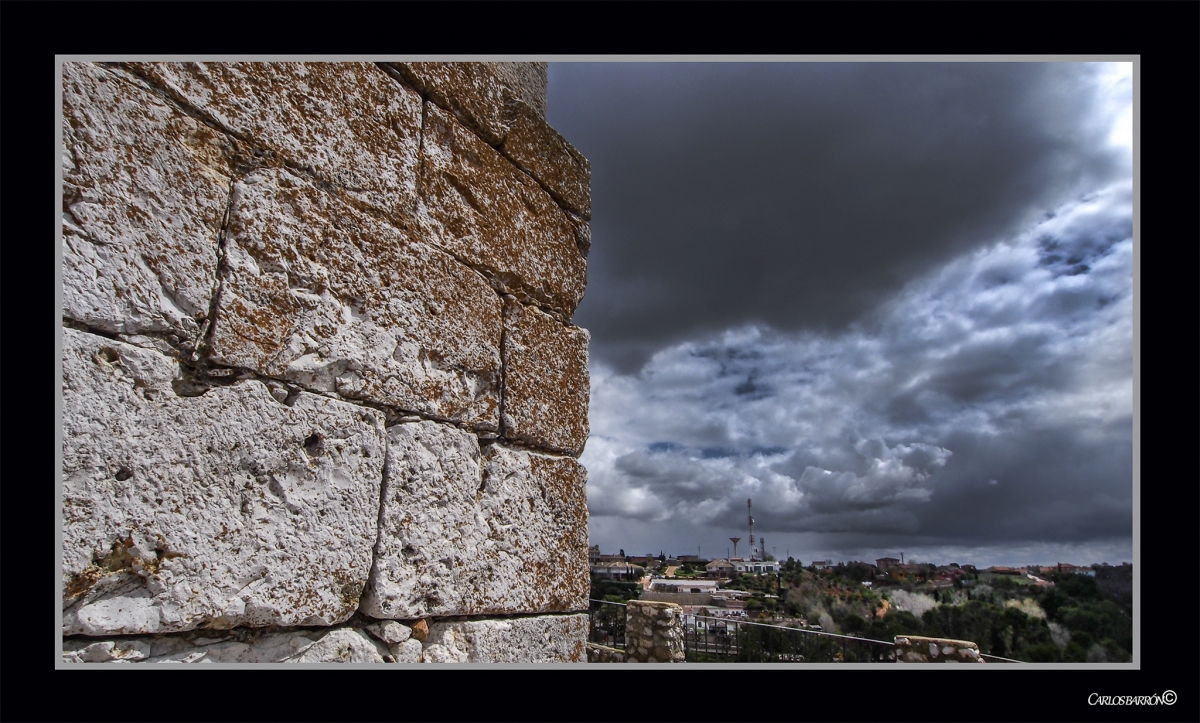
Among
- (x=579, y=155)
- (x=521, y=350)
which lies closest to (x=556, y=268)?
(x=521, y=350)

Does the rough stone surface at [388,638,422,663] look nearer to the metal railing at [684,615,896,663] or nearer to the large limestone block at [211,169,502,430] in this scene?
the large limestone block at [211,169,502,430]

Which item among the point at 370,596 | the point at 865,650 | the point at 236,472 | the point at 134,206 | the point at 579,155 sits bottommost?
the point at 865,650

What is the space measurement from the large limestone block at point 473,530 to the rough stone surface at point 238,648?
79 millimetres

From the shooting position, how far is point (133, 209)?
1152 millimetres

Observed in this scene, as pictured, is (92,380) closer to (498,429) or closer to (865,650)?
(498,429)

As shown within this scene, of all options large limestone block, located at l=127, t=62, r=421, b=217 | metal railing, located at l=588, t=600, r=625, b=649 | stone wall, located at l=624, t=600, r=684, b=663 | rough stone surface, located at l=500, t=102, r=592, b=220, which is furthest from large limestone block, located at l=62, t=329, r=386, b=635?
metal railing, located at l=588, t=600, r=625, b=649

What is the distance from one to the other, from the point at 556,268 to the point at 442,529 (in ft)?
2.95

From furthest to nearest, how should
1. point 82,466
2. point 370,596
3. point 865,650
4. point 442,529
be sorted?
1. point 865,650
2. point 442,529
3. point 370,596
4. point 82,466

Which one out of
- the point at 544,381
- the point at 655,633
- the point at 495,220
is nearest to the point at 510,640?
the point at 544,381

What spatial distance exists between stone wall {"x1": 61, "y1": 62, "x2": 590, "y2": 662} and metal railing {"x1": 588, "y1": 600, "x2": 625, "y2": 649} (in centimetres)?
818

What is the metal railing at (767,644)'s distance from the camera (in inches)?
293

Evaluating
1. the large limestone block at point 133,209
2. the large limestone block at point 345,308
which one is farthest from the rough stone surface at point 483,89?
the large limestone block at point 133,209

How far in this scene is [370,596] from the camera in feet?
4.77

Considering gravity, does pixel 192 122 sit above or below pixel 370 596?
above
